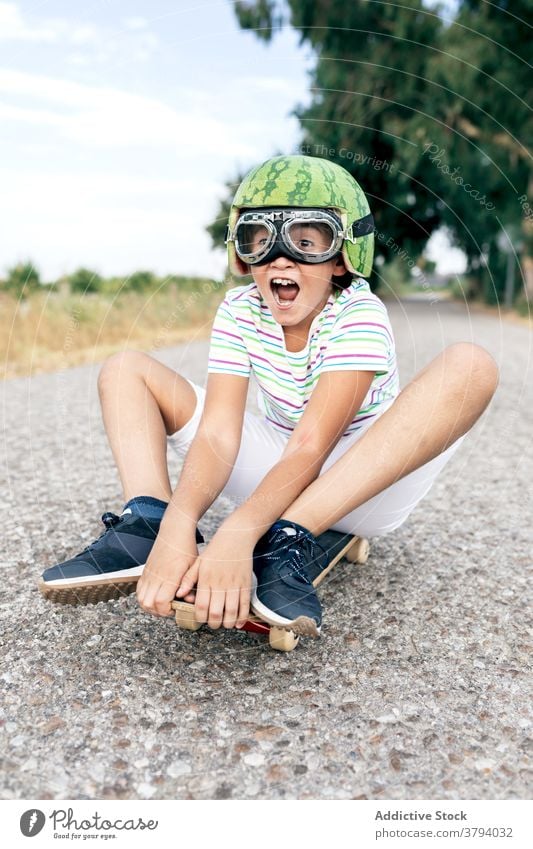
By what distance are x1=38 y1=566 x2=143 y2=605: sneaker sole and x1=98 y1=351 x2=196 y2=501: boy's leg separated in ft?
1.02

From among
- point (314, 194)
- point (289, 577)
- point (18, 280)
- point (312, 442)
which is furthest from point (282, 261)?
point (18, 280)

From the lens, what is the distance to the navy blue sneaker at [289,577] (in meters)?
1.51

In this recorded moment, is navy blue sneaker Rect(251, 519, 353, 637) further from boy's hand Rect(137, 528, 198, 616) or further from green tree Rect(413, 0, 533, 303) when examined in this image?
green tree Rect(413, 0, 533, 303)

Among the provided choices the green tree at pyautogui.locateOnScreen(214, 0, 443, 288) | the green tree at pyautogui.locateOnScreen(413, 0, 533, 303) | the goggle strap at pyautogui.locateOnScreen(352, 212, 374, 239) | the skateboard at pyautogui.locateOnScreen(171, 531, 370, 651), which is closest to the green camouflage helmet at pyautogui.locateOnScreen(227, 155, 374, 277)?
the goggle strap at pyautogui.locateOnScreen(352, 212, 374, 239)

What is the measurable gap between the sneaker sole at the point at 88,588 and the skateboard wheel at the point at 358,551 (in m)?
0.77

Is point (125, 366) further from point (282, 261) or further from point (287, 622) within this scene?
point (287, 622)

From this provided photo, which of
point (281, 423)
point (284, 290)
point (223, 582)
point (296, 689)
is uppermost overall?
point (284, 290)

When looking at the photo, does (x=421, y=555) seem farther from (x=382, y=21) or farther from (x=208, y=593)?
(x=382, y=21)

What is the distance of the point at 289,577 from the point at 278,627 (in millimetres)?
121

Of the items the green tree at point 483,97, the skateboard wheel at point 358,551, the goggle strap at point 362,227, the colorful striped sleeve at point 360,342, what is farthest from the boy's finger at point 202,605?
the green tree at point 483,97

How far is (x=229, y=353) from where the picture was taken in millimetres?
1995

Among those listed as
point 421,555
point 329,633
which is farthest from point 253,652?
point 421,555

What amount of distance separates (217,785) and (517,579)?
126 centimetres
